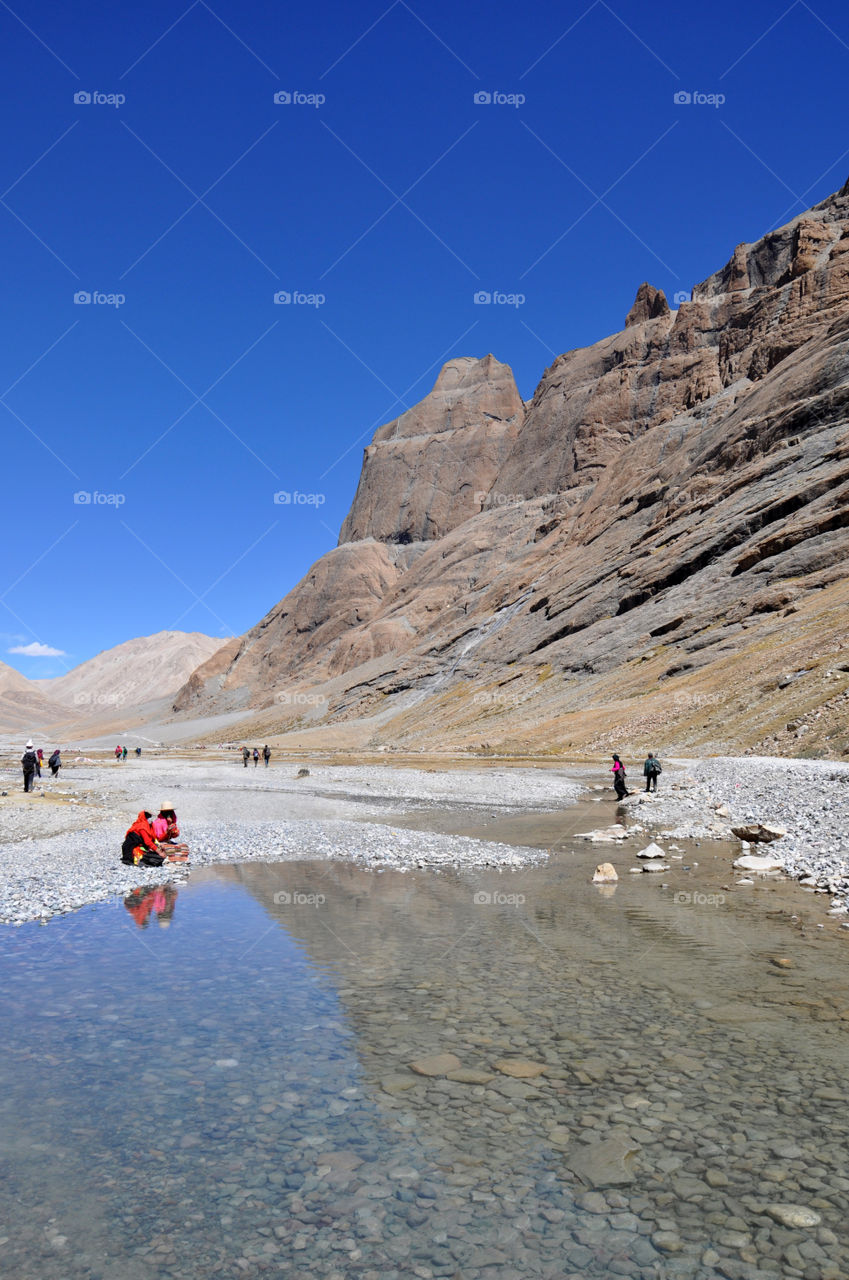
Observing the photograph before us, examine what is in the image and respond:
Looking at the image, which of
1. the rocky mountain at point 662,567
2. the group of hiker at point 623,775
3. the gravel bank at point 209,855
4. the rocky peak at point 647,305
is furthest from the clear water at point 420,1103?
the rocky peak at point 647,305

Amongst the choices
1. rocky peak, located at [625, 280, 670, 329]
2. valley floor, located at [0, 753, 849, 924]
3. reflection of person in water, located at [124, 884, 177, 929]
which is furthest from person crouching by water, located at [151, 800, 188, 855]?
rocky peak, located at [625, 280, 670, 329]

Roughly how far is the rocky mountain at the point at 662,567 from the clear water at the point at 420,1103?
116ft

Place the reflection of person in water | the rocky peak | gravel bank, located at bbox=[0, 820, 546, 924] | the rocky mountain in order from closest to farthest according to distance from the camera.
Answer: the reflection of person in water → gravel bank, located at bbox=[0, 820, 546, 924] → the rocky mountain → the rocky peak

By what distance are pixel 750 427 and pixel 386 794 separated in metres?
86.7

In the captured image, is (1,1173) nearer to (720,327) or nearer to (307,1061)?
(307,1061)

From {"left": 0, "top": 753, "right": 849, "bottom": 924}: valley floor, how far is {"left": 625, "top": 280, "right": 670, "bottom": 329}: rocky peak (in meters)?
168

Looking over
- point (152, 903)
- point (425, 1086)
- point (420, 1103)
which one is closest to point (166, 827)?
point (152, 903)

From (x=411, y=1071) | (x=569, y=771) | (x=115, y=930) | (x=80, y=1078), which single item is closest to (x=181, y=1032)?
(x=80, y=1078)

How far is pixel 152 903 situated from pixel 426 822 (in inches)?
660

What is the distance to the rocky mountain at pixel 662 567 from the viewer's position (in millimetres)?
68000

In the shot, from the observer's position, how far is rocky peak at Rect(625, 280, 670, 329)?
19138 centimetres

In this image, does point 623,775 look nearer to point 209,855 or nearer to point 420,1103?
point 209,855

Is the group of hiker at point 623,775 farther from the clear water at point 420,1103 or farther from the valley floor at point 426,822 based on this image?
the clear water at point 420,1103

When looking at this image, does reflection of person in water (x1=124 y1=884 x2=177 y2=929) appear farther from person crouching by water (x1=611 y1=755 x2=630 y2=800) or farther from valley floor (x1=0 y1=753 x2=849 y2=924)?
person crouching by water (x1=611 y1=755 x2=630 y2=800)
